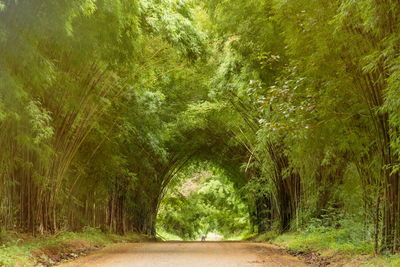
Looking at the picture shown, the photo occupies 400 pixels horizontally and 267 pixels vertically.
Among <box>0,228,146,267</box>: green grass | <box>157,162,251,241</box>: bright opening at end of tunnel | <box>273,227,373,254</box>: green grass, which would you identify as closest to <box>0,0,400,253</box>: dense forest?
<box>273,227,373,254</box>: green grass

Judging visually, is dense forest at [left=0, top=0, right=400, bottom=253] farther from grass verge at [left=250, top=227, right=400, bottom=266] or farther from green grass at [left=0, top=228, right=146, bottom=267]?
green grass at [left=0, top=228, right=146, bottom=267]

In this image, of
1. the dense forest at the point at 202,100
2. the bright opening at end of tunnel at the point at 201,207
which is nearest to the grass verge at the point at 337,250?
the dense forest at the point at 202,100

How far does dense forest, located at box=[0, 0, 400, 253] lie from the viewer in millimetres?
5266

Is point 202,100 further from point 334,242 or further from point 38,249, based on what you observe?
point 38,249

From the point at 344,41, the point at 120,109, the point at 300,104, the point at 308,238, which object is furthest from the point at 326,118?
the point at 120,109

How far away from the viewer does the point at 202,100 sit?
13.5 metres

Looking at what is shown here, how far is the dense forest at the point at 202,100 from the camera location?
207 inches

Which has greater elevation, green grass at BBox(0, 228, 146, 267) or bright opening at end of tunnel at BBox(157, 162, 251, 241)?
bright opening at end of tunnel at BBox(157, 162, 251, 241)

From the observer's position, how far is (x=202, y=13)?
1149 centimetres

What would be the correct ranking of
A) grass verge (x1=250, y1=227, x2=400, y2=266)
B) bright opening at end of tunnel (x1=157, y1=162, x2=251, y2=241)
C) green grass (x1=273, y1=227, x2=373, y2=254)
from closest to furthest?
1. grass verge (x1=250, y1=227, x2=400, y2=266)
2. green grass (x1=273, y1=227, x2=373, y2=254)
3. bright opening at end of tunnel (x1=157, y1=162, x2=251, y2=241)

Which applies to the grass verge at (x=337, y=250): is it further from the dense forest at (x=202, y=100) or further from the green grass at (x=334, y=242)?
the dense forest at (x=202, y=100)

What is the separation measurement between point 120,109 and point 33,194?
2.92 metres

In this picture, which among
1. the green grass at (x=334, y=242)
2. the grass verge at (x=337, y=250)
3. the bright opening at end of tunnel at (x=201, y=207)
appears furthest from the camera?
the bright opening at end of tunnel at (x=201, y=207)

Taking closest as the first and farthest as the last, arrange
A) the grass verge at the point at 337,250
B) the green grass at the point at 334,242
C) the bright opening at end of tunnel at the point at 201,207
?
the grass verge at the point at 337,250
the green grass at the point at 334,242
the bright opening at end of tunnel at the point at 201,207
